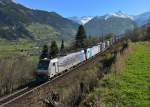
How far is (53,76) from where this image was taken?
147 ft

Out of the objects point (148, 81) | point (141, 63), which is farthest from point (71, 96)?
point (141, 63)

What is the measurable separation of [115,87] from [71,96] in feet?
8.42

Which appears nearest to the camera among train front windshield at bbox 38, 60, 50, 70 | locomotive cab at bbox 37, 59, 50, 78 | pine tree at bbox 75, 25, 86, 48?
locomotive cab at bbox 37, 59, 50, 78

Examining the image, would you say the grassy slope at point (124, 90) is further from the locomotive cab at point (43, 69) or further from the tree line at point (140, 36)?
the tree line at point (140, 36)

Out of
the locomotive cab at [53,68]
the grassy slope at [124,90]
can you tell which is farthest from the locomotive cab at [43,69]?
the grassy slope at [124,90]

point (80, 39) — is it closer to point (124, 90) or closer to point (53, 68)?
point (53, 68)

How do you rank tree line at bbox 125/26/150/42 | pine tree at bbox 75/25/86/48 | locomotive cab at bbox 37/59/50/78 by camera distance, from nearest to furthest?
locomotive cab at bbox 37/59/50/78
tree line at bbox 125/26/150/42
pine tree at bbox 75/25/86/48

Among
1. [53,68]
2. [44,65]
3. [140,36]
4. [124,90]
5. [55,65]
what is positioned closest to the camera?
[124,90]

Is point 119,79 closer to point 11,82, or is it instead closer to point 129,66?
point 129,66

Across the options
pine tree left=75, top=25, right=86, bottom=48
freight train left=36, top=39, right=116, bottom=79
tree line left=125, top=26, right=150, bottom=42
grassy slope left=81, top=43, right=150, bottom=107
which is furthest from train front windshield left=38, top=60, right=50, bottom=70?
pine tree left=75, top=25, right=86, bottom=48

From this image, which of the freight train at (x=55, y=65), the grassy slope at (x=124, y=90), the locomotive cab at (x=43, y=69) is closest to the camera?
the grassy slope at (x=124, y=90)

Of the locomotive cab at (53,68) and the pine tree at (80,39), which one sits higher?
the pine tree at (80,39)

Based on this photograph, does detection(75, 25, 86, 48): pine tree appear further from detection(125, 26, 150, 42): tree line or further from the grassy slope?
the grassy slope

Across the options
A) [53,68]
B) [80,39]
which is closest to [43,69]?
[53,68]
